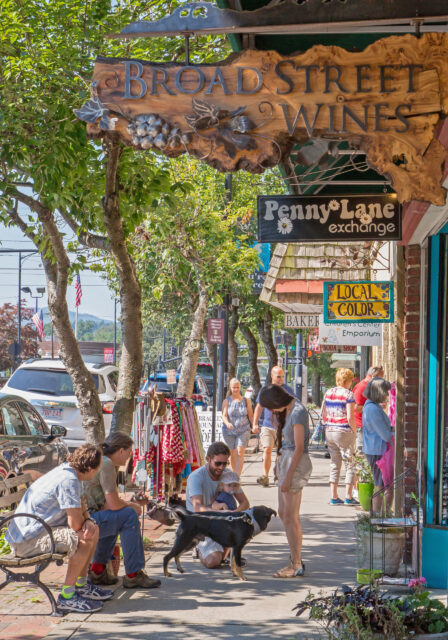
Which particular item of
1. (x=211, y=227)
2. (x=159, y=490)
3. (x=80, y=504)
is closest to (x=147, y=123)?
(x=80, y=504)

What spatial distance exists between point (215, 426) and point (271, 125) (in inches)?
526

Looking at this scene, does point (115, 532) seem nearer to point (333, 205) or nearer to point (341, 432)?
point (333, 205)

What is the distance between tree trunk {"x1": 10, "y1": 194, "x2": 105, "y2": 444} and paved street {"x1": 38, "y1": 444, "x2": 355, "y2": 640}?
1512 mm

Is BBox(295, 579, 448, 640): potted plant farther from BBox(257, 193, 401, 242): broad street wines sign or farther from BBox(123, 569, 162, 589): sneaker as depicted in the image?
BBox(257, 193, 401, 242): broad street wines sign

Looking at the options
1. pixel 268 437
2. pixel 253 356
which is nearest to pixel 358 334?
pixel 268 437

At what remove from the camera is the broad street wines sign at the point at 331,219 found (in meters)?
7.62

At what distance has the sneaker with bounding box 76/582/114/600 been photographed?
22.7ft

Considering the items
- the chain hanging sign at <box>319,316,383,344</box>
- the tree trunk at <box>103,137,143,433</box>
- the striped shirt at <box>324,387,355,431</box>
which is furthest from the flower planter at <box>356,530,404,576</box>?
the chain hanging sign at <box>319,316,383,344</box>

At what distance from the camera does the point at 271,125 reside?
3711 mm

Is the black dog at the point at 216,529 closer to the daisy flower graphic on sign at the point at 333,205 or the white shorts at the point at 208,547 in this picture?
the white shorts at the point at 208,547

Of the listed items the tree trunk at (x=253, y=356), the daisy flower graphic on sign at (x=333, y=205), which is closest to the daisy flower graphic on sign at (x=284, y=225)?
the daisy flower graphic on sign at (x=333, y=205)

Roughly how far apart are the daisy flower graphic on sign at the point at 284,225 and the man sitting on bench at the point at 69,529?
2.41 metres

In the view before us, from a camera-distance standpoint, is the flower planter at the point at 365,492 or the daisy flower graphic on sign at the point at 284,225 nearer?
the daisy flower graphic on sign at the point at 284,225

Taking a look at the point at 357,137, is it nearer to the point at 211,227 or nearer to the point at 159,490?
the point at 159,490
